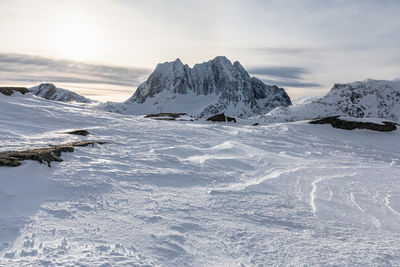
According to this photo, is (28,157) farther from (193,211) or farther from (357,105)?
(357,105)

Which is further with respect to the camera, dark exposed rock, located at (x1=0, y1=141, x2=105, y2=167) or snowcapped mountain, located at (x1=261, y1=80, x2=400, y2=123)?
snowcapped mountain, located at (x1=261, y1=80, x2=400, y2=123)

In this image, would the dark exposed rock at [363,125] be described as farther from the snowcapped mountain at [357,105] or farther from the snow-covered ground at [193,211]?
the snow-covered ground at [193,211]

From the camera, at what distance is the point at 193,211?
4105 millimetres

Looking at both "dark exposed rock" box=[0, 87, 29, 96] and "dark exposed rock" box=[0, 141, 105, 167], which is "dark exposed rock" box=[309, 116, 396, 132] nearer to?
"dark exposed rock" box=[0, 141, 105, 167]

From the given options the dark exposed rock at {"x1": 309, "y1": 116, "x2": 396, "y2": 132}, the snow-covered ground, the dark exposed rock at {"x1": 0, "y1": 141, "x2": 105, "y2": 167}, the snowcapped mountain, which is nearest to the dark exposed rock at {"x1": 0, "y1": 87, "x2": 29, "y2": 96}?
the snow-covered ground

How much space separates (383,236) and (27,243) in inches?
180

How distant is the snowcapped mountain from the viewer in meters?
24.3

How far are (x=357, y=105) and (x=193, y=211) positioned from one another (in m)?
26.6

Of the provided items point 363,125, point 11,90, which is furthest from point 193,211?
point 11,90

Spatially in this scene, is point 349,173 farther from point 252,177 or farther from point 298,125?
point 298,125

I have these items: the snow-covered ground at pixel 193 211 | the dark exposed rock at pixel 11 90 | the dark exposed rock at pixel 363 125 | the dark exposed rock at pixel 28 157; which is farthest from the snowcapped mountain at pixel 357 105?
the dark exposed rock at pixel 11 90

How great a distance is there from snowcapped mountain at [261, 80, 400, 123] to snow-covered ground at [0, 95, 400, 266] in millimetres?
18216

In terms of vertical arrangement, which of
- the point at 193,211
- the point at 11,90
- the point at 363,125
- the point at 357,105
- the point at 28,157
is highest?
the point at 357,105

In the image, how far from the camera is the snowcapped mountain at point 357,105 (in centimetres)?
2427
